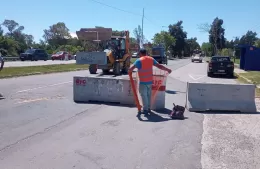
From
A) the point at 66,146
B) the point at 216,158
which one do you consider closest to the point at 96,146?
the point at 66,146

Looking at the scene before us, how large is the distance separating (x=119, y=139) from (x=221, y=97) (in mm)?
4628

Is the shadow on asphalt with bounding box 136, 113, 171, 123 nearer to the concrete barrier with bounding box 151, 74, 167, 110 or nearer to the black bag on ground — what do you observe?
the black bag on ground

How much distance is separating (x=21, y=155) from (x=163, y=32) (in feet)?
359

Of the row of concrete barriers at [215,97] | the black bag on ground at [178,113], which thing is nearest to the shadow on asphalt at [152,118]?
the black bag on ground at [178,113]

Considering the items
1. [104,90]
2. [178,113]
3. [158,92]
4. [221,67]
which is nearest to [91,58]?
[104,90]

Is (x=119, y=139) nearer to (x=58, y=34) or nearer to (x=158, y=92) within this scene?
(x=158, y=92)

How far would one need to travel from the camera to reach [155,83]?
9891 mm

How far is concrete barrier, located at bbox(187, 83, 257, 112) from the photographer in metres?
9.81

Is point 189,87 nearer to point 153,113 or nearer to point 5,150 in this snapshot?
point 153,113

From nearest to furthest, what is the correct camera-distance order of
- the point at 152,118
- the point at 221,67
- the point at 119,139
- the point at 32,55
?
1. the point at 119,139
2. the point at 152,118
3. the point at 221,67
4. the point at 32,55

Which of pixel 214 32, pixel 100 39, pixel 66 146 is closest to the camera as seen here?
pixel 66 146

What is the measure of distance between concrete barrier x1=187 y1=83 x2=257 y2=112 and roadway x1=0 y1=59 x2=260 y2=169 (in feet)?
1.90

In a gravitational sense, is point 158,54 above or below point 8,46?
below

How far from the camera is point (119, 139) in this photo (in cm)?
652
